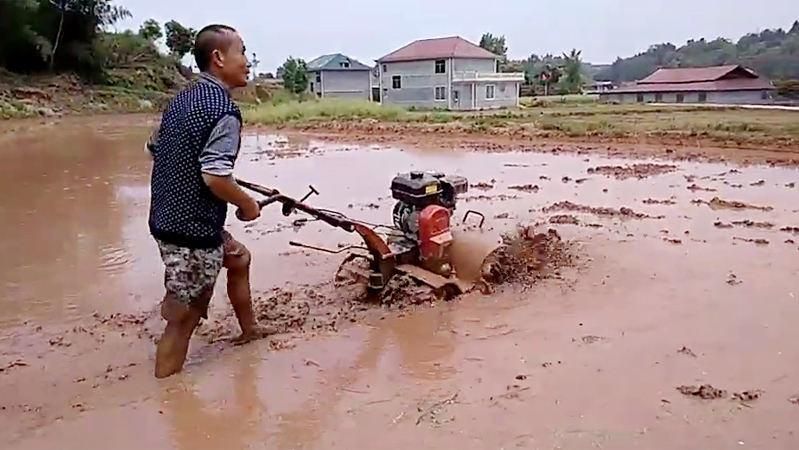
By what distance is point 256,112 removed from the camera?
1186 inches

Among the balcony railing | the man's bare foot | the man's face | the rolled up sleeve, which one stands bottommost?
the man's bare foot

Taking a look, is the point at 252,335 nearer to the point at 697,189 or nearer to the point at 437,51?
the point at 697,189

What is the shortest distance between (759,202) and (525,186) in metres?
2.95

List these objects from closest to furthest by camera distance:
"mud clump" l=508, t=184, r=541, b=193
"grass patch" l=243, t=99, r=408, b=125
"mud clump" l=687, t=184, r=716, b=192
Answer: "mud clump" l=687, t=184, r=716, b=192 < "mud clump" l=508, t=184, r=541, b=193 < "grass patch" l=243, t=99, r=408, b=125

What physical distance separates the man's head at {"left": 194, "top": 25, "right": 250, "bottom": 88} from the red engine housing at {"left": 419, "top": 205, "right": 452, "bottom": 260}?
1756 mm

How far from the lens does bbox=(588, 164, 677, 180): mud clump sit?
37.2ft

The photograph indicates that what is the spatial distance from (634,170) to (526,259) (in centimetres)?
713

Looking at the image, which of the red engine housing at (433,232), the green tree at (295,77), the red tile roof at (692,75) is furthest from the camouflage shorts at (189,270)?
the red tile roof at (692,75)

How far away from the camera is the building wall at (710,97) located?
45.0 metres

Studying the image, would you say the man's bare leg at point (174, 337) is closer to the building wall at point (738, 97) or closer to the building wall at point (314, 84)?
the building wall at point (738, 97)

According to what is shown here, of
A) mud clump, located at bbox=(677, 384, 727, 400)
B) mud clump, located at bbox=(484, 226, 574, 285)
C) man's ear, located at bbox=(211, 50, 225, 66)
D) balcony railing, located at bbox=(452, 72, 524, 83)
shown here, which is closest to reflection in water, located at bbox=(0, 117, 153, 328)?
man's ear, located at bbox=(211, 50, 225, 66)

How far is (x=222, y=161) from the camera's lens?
324cm

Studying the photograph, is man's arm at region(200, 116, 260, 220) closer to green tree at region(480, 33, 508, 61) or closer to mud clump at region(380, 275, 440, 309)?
mud clump at region(380, 275, 440, 309)

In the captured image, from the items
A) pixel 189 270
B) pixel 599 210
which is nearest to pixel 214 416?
pixel 189 270
